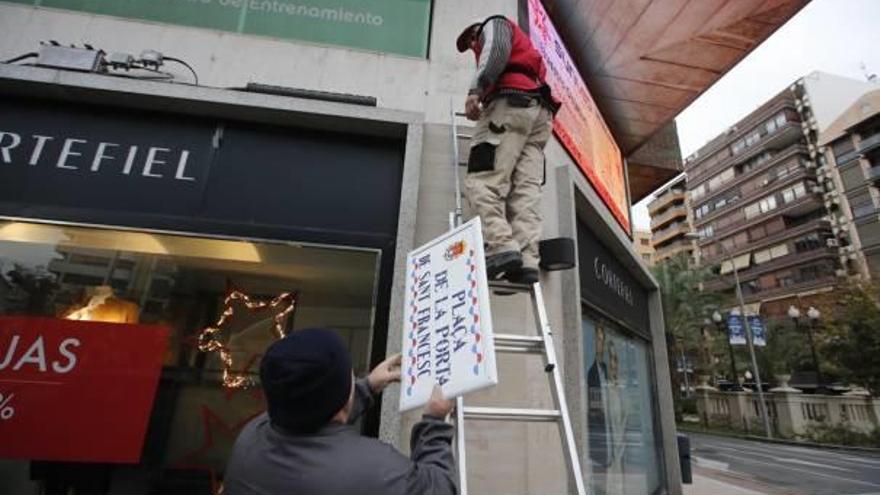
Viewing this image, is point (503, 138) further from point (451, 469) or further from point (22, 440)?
point (22, 440)

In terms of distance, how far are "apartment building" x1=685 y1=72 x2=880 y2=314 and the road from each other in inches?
1083

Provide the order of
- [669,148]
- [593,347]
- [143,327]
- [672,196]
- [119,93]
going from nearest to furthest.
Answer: [143,327], [119,93], [593,347], [669,148], [672,196]

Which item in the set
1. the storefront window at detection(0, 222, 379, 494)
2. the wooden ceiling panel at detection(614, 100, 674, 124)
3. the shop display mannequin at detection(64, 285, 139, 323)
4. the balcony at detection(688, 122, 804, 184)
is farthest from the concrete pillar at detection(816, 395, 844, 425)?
the balcony at detection(688, 122, 804, 184)

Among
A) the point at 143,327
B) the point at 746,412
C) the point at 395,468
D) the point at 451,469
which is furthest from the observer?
the point at 746,412

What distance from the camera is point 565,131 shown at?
4758mm

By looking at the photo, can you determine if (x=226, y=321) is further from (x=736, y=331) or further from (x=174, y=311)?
(x=736, y=331)

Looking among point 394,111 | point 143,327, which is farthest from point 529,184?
point 143,327

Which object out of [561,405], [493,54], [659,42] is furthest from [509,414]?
[659,42]

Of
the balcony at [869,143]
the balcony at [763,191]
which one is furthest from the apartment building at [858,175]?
the balcony at [763,191]

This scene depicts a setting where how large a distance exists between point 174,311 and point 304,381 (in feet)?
8.52

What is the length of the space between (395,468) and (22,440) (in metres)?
3.01

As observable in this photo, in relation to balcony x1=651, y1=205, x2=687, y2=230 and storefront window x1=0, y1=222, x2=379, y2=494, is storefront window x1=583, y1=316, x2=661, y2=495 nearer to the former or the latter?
storefront window x1=0, y1=222, x2=379, y2=494

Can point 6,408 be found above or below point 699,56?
below

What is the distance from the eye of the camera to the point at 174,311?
332 cm
